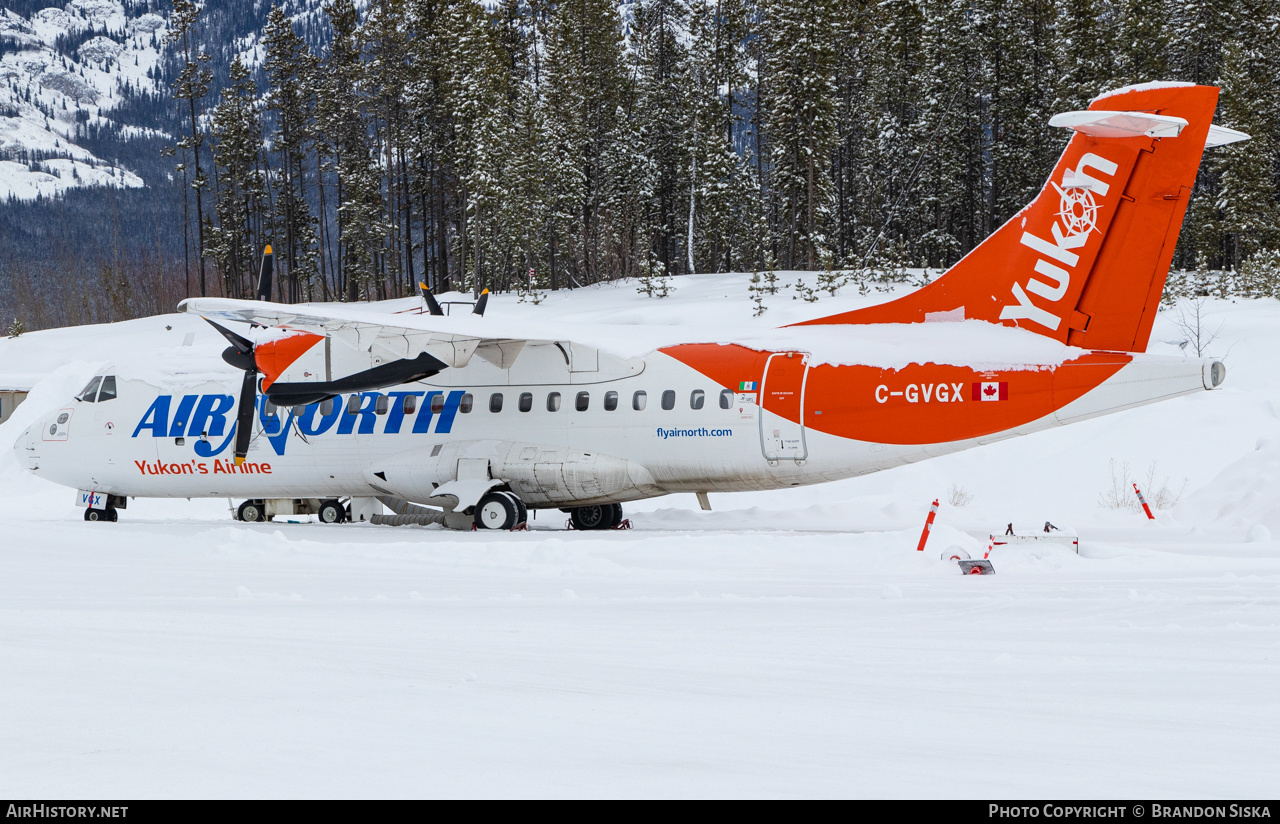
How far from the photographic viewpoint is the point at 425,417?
15.6 metres

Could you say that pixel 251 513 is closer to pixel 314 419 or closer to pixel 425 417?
pixel 314 419

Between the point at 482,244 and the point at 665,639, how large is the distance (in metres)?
44.2


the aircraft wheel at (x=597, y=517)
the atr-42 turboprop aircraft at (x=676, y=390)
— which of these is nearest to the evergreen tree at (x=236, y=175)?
the atr-42 turboprop aircraft at (x=676, y=390)

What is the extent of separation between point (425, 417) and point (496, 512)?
1998 mm

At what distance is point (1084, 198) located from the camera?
12.0 metres

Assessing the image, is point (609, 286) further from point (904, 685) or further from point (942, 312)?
point (904, 685)

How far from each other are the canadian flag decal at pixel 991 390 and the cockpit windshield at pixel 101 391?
13695 millimetres

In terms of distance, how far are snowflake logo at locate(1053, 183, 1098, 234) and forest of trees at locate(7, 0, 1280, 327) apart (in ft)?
78.4

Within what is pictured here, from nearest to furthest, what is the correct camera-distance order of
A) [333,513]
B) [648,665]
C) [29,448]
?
[648,665], [29,448], [333,513]

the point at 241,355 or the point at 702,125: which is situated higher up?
the point at 702,125

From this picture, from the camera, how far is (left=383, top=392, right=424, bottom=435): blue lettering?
15.7 m

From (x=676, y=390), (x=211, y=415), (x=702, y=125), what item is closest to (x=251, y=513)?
(x=211, y=415)

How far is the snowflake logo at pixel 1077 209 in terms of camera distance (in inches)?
473

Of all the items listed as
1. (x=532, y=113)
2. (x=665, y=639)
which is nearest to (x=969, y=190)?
(x=532, y=113)
